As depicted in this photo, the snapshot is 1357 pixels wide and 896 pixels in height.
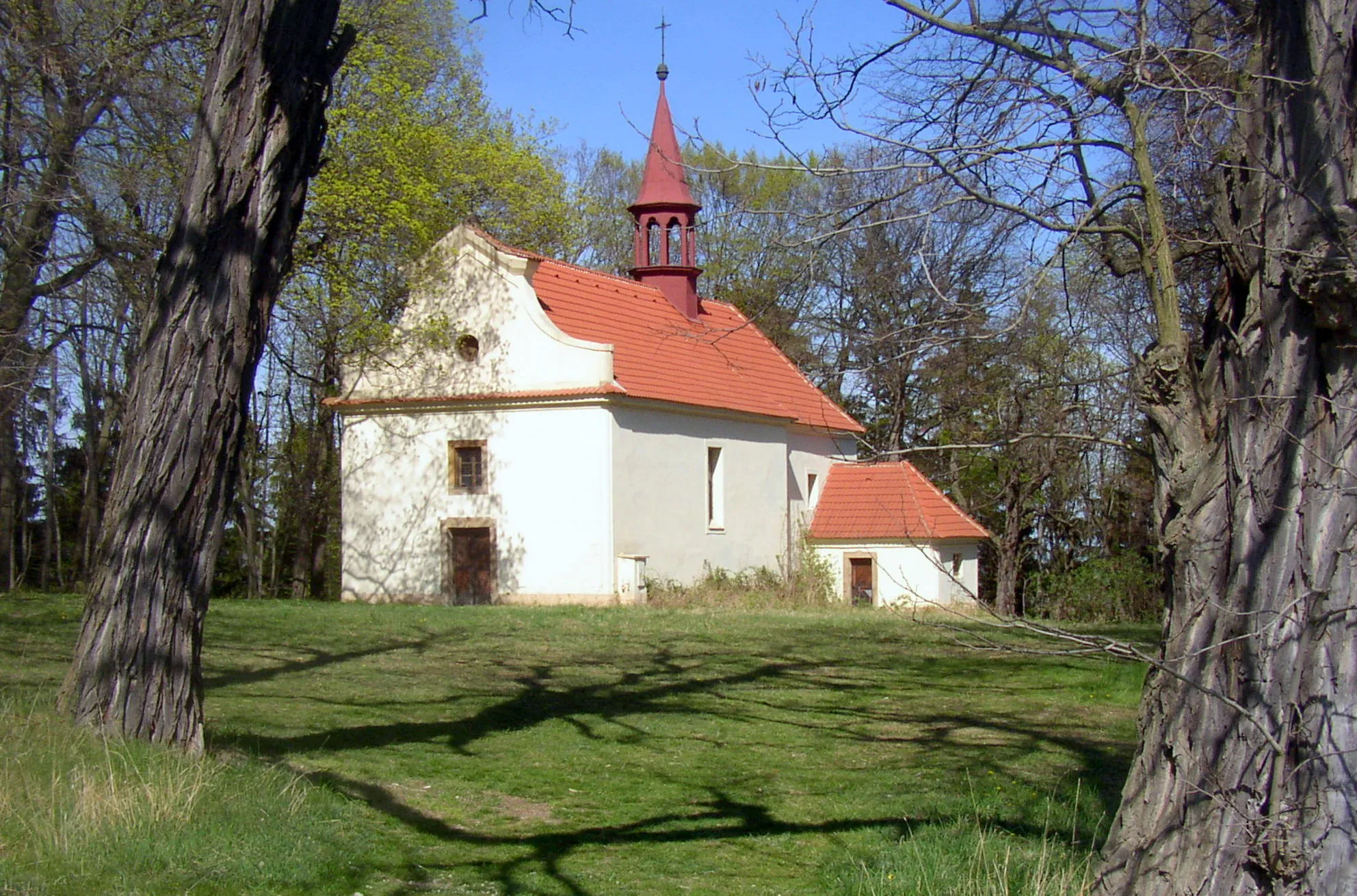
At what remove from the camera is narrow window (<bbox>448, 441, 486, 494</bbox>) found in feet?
91.8

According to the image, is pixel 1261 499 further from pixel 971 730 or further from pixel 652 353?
pixel 652 353

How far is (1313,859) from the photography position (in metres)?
4.75

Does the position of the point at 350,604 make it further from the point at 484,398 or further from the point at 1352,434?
the point at 1352,434

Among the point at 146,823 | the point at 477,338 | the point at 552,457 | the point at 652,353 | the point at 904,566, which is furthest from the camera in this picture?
the point at 904,566

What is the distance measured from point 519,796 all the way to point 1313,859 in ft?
16.9

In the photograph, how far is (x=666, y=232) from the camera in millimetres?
34188

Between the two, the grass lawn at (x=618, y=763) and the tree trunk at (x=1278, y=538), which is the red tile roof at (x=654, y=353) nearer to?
the grass lawn at (x=618, y=763)

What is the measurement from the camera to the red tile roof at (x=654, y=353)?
2830 cm

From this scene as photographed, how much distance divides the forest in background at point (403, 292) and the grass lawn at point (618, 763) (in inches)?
85.6

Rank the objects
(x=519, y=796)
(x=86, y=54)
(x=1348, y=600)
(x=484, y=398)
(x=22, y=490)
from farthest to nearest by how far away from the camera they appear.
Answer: (x=22, y=490) → (x=484, y=398) → (x=86, y=54) → (x=519, y=796) → (x=1348, y=600)

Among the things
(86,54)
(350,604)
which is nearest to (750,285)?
(350,604)

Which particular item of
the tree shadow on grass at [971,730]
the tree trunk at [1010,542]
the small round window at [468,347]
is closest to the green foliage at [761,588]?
the tree trunk at [1010,542]

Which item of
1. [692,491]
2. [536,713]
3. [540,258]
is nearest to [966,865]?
[536,713]

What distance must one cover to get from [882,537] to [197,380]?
983 inches
